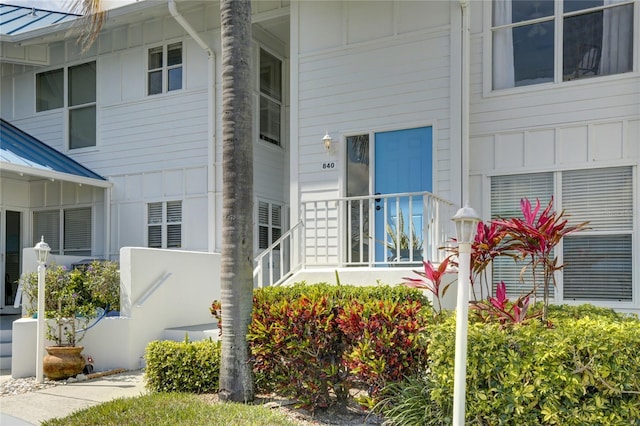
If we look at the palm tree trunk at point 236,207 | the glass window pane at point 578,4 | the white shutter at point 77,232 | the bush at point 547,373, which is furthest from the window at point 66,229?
the glass window pane at point 578,4

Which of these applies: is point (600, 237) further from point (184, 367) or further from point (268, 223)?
point (268, 223)

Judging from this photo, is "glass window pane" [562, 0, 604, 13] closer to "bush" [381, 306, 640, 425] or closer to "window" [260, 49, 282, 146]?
"bush" [381, 306, 640, 425]

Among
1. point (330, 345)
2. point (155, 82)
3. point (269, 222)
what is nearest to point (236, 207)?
point (330, 345)

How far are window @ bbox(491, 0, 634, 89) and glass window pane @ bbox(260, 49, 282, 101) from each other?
5.09 meters

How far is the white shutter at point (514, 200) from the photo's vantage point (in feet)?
25.9

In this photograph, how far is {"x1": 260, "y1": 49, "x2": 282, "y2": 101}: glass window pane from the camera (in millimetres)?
11609

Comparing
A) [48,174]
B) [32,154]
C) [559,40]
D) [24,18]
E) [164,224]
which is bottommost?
[164,224]

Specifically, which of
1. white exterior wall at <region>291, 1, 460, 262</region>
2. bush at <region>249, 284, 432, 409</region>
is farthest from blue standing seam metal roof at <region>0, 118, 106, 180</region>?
bush at <region>249, 284, 432, 409</region>

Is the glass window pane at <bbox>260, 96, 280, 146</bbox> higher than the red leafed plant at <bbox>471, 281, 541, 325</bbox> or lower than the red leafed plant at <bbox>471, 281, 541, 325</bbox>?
higher

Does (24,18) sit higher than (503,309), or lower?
higher

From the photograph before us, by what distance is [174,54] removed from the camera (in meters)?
11.4

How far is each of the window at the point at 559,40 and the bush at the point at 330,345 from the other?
190 inches

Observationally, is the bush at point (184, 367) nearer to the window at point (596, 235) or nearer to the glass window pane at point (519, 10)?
the window at point (596, 235)

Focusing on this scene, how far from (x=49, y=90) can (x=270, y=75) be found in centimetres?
536
